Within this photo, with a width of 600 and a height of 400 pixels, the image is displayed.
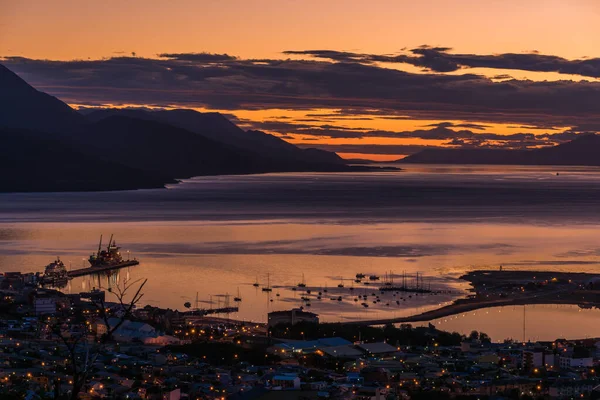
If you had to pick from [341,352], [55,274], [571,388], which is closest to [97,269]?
[55,274]

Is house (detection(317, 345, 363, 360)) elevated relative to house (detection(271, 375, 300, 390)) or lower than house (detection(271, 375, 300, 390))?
lower

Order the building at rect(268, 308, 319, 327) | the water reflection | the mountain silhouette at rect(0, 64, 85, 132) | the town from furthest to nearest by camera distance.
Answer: the mountain silhouette at rect(0, 64, 85, 132) < the water reflection < the building at rect(268, 308, 319, 327) < the town

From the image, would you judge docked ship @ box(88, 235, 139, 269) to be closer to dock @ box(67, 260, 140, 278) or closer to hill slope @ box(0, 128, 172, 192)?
dock @ box(67, 260, 140, 278)

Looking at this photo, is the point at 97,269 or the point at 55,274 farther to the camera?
the point at 97,269

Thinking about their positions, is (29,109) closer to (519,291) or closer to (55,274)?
(55,274)

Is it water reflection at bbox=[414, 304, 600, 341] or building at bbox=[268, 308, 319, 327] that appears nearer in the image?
building at bbox=[268, 308, 319, 327]

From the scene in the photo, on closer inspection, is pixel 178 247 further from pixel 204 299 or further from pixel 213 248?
pixel 204 299

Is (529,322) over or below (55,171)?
below

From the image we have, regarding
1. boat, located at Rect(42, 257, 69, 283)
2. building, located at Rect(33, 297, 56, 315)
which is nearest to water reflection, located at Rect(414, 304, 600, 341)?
building, located at Rect(33, 297, 56, 315)
